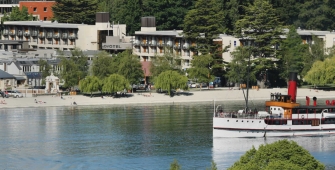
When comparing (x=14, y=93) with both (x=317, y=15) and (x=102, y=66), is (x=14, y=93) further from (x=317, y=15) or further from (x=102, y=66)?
(x=317, y=15)

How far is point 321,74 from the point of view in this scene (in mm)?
123688

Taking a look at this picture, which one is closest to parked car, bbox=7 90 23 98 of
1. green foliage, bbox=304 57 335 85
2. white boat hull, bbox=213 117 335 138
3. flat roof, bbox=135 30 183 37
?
flat roof, bbox=135 30 183 37

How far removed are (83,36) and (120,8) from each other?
12.4 meters

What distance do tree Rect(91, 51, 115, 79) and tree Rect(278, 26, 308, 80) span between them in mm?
18206

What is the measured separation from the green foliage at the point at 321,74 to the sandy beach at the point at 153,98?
1144mm

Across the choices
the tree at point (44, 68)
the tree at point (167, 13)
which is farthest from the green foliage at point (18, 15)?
the tree at point (44, 68)

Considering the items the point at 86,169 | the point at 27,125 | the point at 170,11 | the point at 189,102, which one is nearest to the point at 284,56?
the point at 189,102

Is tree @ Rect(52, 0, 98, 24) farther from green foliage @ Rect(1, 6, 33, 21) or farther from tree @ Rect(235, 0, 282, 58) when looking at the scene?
tree @ Rect(235, 0, 282, 58)

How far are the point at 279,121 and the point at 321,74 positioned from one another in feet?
117

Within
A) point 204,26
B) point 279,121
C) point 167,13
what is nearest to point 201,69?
point 204,26

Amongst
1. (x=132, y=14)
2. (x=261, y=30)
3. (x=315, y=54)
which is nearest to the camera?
(x=261, y=30)

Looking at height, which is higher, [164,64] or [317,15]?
[317,15]

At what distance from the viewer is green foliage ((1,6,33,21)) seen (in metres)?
168

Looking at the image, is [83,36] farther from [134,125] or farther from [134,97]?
[134,125]
